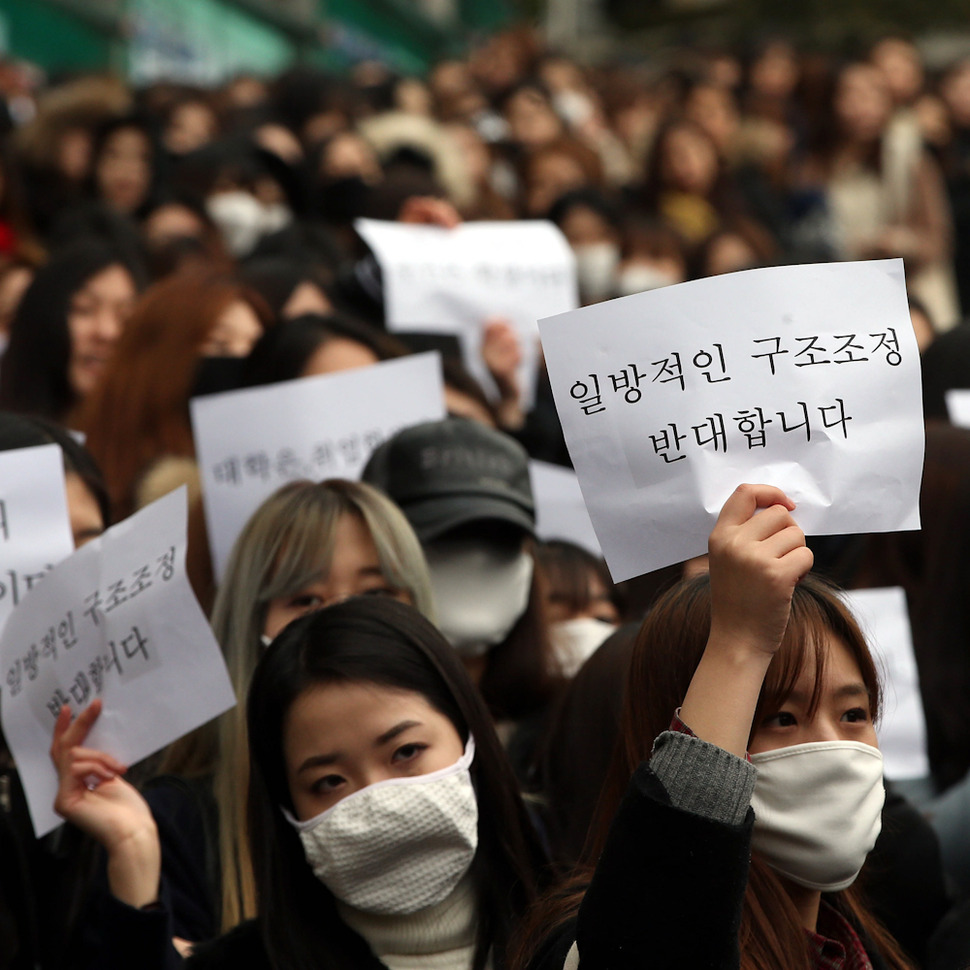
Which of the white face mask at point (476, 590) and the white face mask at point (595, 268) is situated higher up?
the white face mask at point (595, 268)

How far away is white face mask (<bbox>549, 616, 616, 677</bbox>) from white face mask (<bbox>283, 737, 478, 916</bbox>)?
1.01 meters

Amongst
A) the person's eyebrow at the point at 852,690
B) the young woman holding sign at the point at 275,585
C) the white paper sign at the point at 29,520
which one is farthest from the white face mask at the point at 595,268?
the person's eyebrow at the point at 852,690

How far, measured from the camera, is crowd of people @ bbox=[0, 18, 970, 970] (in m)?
1.81

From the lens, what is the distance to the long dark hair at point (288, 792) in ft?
7.59

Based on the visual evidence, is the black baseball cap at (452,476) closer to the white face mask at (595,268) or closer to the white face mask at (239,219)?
the white face mask at (239,219)

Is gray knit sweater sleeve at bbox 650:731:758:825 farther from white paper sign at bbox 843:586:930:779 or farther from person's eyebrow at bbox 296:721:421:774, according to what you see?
white paper sign at bbox 843:586:930:779

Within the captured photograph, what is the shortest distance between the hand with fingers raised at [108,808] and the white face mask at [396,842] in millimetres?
319

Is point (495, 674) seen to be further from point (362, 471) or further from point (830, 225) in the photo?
point (830, 225)

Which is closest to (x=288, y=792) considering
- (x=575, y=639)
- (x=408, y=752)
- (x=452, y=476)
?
(x=408, y=752)

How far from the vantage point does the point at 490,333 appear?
4.96 m

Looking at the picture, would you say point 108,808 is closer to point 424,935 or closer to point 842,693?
point 424,935

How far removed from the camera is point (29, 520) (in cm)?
288

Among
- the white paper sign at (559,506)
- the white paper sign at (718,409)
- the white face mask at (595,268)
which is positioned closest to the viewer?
the white paper sign at (718,409)

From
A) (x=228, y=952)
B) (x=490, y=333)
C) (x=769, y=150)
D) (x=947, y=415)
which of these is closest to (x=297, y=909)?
(x=228, y=952)
